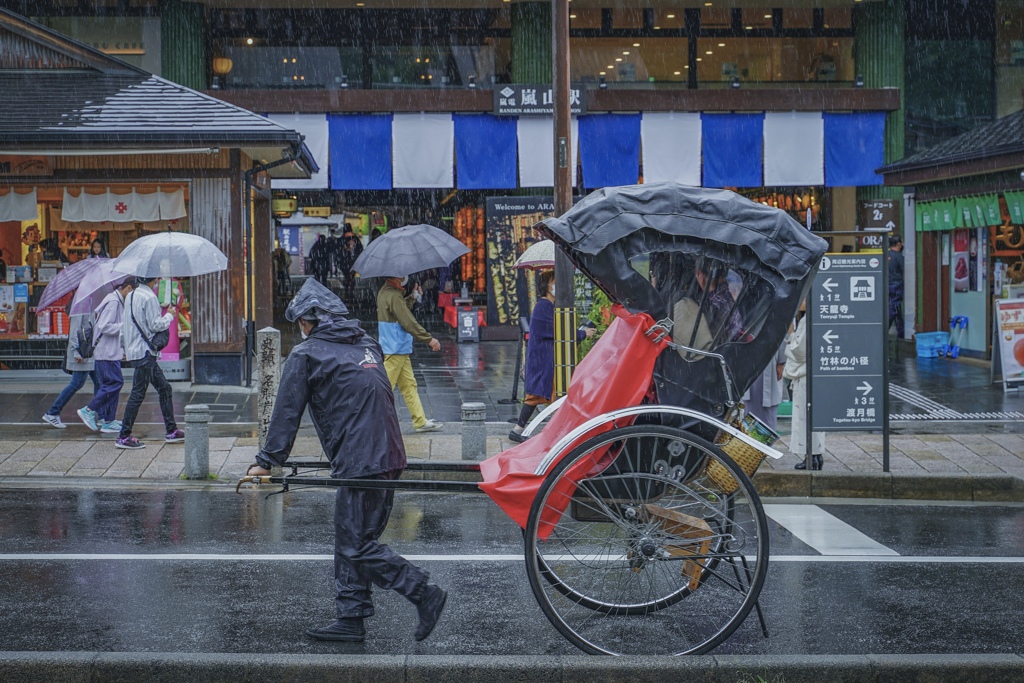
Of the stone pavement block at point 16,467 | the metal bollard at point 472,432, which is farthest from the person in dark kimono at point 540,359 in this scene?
the stone pavement block at point 16,467

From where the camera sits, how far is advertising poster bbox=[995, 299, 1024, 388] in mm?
14352

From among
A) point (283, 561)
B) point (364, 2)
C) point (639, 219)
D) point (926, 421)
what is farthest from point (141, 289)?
point (364, 2)

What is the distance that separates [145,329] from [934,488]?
752cm

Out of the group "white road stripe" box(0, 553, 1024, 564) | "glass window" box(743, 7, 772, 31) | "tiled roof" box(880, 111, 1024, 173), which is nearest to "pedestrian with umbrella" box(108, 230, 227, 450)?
"white road stripe" box(0, 553, 1024, 564)

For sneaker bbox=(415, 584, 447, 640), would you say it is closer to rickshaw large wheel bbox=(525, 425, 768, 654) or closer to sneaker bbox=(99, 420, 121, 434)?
rickshaw large wheel bbox=(525, 425, 768, 654)

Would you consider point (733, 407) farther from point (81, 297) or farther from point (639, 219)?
point (81, 297)

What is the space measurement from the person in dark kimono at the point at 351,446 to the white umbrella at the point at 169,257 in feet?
20.8

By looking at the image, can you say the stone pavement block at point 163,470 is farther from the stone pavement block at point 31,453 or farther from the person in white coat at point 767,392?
the person in white coat at point 767,392

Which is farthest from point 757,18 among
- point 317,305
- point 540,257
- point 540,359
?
point 317,305

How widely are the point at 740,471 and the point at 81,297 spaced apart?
28.2 feet

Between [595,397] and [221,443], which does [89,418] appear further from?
[595,397]

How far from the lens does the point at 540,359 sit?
37.0 ft

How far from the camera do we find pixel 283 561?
6.85 m

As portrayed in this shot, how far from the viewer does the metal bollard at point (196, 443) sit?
30.3ft
